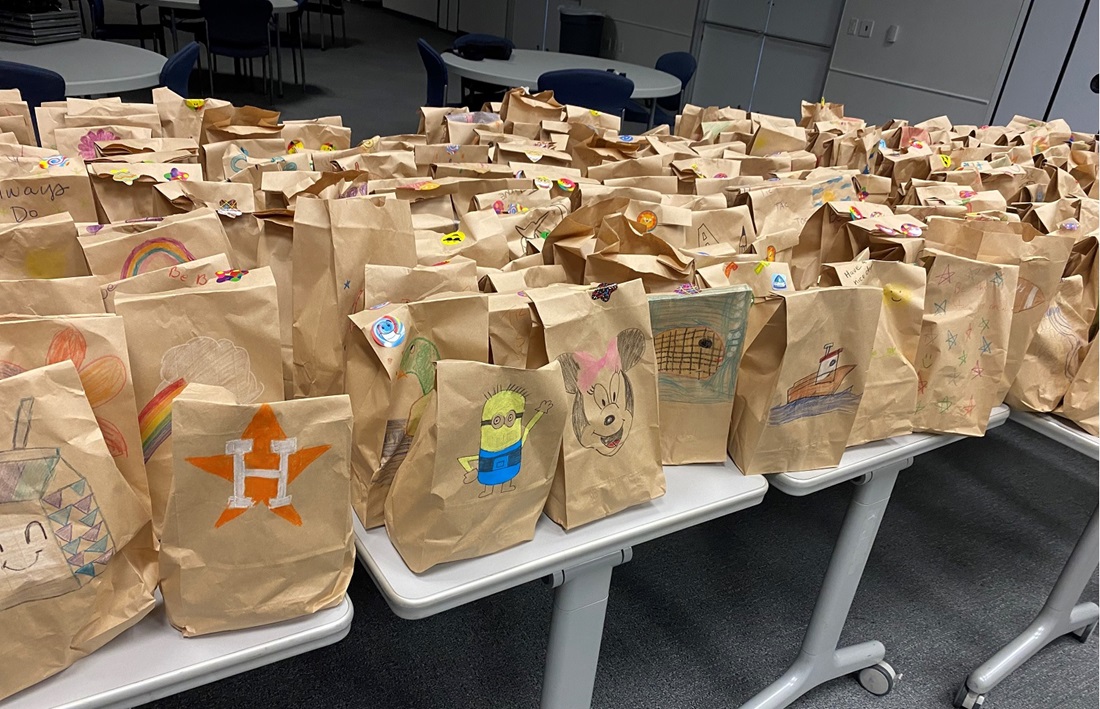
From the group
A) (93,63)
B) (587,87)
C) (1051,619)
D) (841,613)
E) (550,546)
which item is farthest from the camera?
(587,87)

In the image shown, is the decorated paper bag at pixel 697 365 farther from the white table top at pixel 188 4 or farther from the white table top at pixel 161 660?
the white table top at pixel 188 4

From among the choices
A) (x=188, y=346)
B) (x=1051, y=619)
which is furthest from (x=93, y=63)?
(x=1051, y=619)

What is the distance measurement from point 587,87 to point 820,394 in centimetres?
273

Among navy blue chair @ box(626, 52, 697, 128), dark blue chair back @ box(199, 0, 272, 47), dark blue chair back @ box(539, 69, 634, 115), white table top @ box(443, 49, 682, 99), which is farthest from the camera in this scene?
navy blue chair @ box(626, 52, 697, 128)

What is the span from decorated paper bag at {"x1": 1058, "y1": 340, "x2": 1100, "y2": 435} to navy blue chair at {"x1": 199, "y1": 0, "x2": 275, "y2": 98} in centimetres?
511

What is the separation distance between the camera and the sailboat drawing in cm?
103

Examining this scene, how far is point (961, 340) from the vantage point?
3.83ft

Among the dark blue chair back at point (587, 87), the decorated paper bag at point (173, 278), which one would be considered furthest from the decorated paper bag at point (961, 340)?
the dark blue chair back at point (587, 87)

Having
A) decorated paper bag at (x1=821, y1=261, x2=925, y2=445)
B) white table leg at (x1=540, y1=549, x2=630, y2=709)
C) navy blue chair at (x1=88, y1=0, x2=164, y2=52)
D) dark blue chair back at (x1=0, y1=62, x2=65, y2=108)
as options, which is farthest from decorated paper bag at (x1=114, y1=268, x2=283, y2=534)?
navy blue chair at (x1=88, y1=0, x2=164, y2=52)

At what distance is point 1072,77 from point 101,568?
5102 millimetres

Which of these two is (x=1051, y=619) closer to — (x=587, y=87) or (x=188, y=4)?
(x=587, y=87)

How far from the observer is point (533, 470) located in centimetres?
86

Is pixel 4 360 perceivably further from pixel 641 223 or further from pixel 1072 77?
pixel 1072 77

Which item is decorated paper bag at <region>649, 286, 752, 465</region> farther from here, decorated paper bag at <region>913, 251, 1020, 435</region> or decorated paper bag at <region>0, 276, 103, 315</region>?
decorated paper bag at <region>0, 276, 103, 315</region>
